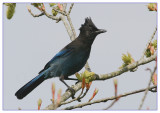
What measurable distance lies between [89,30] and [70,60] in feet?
2.05

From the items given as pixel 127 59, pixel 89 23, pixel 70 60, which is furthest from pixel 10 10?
pixel 89 23

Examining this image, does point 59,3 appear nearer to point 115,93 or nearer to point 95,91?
point 95,91

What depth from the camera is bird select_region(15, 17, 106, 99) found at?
183 inches

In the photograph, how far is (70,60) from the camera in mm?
4766

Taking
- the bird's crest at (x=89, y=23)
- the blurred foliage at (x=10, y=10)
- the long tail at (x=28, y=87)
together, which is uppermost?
the bird's crest at (x=89, y=23)

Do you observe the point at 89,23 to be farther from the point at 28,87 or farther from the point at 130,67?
the point at 130,67

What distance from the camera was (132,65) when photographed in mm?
3346

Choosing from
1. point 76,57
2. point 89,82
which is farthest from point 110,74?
point 76,57

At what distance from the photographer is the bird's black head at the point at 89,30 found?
4986 millimetres

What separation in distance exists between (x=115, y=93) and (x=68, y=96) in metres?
1.18

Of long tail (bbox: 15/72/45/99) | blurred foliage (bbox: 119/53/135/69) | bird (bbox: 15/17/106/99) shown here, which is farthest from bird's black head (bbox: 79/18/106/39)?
blurred foliage (bbox: 119/53/135/69)

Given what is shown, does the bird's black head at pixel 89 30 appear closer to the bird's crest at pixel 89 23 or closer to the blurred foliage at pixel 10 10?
the bird's crest at pixel 89 23

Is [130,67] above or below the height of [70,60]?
below

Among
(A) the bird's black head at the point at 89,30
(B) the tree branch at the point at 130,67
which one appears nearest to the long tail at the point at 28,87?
(A) the bird's black head at the point at 89,30
